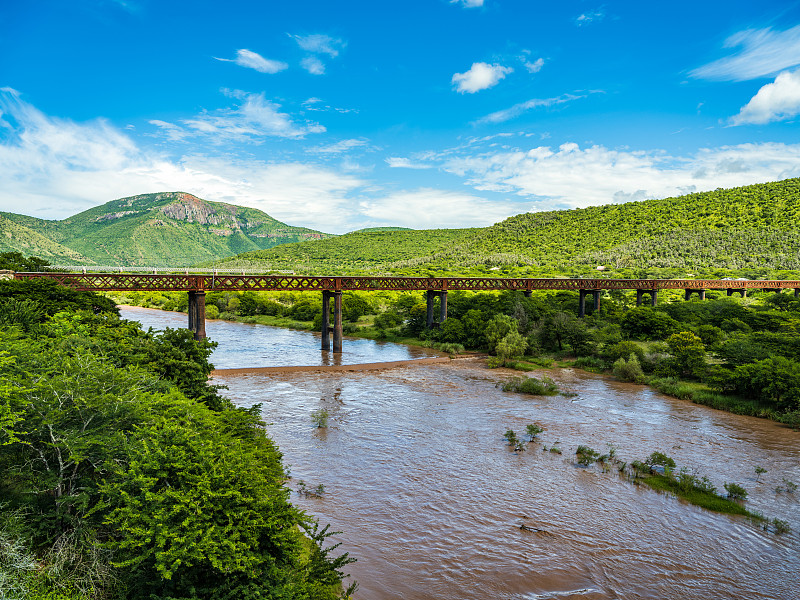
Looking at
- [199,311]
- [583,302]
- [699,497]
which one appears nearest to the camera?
[699,497]

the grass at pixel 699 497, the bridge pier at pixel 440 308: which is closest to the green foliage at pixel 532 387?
the grass at pixel 699 497

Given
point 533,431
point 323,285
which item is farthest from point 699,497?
point 323,285

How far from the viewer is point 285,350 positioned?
50.7 metres

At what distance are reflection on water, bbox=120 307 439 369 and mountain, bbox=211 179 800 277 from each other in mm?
40509

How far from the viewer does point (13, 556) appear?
7902mm

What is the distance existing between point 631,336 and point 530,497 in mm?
38243

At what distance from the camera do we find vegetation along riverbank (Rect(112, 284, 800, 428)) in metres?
31.5

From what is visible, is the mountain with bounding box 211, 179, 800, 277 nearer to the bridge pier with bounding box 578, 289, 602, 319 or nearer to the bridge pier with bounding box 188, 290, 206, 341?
the bridge pier with bounding box 578, 289, 602, 319

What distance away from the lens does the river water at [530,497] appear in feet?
43.8

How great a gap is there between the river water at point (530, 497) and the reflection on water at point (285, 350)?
11186 mm

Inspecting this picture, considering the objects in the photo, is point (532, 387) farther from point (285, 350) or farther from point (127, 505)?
point (127, 505)

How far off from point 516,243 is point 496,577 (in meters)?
134

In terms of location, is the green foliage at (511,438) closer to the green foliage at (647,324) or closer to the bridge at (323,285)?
the bridge at (323,285)

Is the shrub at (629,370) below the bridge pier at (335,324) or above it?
below
